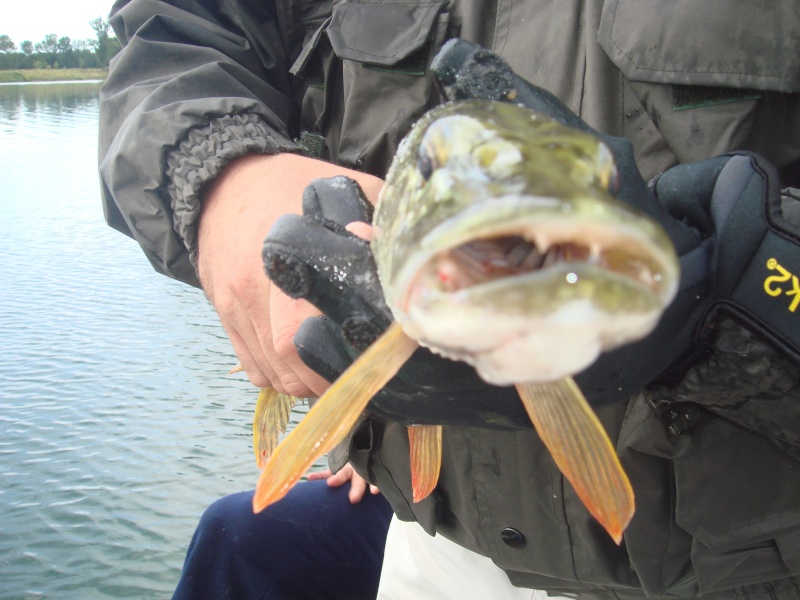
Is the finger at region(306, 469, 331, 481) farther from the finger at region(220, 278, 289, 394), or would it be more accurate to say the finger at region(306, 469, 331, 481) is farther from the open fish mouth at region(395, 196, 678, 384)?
the open fish mouth at region(395, 196, 678, 384)

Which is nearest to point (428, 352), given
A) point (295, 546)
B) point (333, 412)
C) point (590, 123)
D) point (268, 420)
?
point (333, 412)

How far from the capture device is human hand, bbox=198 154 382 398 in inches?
72.8

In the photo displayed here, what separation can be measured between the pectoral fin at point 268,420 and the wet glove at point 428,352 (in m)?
0.93

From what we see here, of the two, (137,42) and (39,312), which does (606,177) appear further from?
(39,312)

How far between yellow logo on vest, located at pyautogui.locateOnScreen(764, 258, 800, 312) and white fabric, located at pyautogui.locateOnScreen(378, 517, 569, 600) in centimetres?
158

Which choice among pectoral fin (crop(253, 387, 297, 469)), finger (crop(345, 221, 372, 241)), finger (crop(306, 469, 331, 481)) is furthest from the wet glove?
finger (crop(306, 469, 331, 481))

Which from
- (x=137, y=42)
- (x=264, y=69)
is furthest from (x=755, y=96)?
(x=137, y=42)

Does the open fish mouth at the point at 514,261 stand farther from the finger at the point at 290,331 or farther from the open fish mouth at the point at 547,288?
the finger at the point at 290,331

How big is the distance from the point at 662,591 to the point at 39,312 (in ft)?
16.3

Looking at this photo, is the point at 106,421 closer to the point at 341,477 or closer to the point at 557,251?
the point at 341,477

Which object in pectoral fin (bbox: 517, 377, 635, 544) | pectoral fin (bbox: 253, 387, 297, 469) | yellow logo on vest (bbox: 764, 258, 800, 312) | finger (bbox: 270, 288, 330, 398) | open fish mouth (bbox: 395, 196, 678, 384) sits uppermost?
open fish mouth (bbox: 395, 196, 678, 384)

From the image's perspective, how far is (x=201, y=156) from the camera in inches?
92.7

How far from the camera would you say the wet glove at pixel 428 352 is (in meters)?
1.43

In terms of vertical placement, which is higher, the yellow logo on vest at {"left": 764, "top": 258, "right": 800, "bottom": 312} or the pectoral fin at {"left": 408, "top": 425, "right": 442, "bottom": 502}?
the yellow logo on vest at {"left": 764, "top": 258, "right": 800, "bottom": 312}
